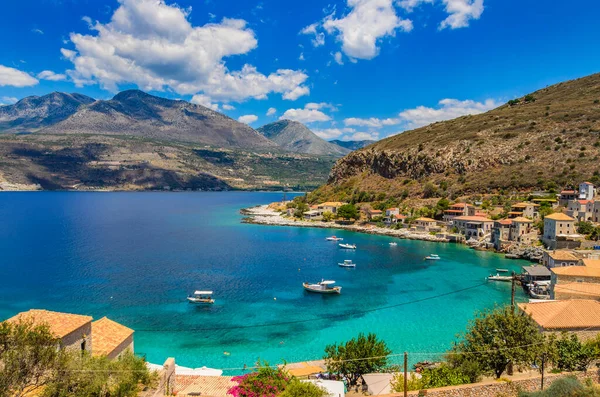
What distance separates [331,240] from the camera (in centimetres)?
6794

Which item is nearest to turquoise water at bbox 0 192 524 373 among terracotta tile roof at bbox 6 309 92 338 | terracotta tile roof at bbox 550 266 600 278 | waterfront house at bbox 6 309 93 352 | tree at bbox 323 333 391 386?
tree at bbox 323 333 391 386

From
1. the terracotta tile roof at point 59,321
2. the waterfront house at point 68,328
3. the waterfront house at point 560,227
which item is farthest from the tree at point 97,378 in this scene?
the waterfront house at point 560,227

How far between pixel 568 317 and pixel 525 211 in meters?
45.8

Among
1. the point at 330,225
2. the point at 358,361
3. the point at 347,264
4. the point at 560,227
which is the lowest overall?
the point at 347,264

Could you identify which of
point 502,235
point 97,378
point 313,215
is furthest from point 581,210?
point 97,378

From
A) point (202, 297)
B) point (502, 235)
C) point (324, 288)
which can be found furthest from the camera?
point (502, 235)

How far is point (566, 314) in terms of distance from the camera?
19562mm

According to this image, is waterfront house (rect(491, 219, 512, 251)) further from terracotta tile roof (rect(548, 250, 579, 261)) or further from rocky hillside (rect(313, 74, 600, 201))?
rocky hillside (rect(313, 74, 600, 201))

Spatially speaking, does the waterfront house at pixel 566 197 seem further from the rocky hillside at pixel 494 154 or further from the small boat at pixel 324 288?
the small boat at pixel 324 288

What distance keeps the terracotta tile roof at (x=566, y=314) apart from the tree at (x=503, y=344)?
3.07 m

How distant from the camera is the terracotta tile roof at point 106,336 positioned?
Result: 1550cm

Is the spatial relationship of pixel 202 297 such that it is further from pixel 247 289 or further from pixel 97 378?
pixel 97 378

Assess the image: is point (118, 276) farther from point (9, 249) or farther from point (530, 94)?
point (530, 94)

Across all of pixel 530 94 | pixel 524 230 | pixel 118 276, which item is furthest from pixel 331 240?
pixel 530 94
